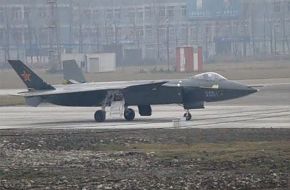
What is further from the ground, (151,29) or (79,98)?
(151,29)

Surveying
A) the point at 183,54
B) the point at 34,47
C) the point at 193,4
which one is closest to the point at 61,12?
the point at 34,47

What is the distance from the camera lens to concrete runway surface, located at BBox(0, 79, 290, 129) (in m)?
33.6

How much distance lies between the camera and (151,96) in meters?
37.6

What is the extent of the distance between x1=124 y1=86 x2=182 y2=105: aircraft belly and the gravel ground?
6.97m

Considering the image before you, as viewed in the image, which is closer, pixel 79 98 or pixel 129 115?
pixel 129 115

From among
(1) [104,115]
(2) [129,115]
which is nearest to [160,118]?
(2) [129,115]

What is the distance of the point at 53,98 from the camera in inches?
1516

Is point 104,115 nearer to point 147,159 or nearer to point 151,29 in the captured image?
point 147,159

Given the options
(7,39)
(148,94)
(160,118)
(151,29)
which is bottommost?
(160,118)

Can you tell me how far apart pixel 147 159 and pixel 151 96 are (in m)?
15.4

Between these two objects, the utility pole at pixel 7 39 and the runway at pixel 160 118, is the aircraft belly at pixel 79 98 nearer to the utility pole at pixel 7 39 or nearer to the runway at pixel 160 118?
the runway at pixel 160 118

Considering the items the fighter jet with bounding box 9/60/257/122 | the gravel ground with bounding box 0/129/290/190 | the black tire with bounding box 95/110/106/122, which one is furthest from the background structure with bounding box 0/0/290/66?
the gravel ground with bounding box 0/129/290/190

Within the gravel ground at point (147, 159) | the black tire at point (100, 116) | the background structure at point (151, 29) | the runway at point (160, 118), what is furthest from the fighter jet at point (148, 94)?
the background structure at point (151, 29)

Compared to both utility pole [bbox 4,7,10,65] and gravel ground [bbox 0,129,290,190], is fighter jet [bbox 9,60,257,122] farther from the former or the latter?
utility pole [bbox 4,7,10,65]
